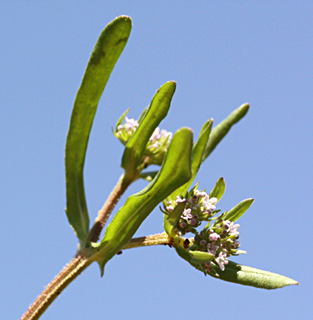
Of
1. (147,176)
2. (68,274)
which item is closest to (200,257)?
(68,274)

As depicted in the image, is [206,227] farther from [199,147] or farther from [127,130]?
[127,130]

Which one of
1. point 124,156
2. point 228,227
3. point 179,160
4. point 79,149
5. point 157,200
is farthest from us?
point 124,156

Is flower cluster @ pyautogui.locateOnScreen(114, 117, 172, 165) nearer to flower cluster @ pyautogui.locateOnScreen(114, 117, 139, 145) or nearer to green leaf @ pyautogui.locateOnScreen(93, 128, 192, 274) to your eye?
flower cluster @ pyautogui.locateOnScreen(114, 117, 139, 145)

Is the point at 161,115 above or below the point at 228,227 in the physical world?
above

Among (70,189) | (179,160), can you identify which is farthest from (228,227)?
(70,189)

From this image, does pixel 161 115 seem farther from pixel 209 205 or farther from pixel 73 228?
pixel 73 228

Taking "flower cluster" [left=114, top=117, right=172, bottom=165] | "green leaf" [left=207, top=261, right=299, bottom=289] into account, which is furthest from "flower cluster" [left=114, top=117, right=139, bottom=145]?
"green leaf" [left=207, top=261, right=299, bottom=289]

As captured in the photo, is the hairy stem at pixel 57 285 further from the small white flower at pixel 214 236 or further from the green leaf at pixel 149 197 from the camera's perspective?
the small white flower at pixel 214 236
